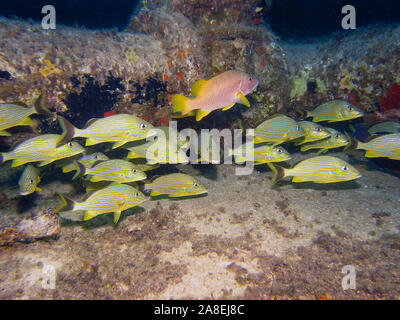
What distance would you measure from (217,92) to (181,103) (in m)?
0.56

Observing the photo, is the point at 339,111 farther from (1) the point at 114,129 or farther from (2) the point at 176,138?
(1) the point at 114,129

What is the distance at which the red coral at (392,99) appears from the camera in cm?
550

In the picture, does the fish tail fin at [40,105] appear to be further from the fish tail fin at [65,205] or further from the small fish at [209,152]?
the small fish at [209,152]

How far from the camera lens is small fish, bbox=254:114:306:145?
392 cm

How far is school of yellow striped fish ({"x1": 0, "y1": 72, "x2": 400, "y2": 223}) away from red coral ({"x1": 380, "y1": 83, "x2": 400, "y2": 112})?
2611mm

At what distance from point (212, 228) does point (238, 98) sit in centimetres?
210

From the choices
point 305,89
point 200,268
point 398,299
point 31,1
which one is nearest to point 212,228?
point 200,268

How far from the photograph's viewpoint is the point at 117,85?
15.0ft

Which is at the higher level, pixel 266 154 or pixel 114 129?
pixel 114 129

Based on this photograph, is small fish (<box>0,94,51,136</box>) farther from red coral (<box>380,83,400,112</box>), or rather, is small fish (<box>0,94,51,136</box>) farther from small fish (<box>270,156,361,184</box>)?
red coral (<box>380,83,400,112</box>)

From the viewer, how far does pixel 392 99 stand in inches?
221

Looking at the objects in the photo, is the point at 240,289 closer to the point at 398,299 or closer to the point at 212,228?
the point at 212,228

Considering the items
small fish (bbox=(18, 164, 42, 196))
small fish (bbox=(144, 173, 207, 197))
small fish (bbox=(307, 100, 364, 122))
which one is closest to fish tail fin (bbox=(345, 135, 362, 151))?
small fish (bbox=(307, 100, 364, 122))

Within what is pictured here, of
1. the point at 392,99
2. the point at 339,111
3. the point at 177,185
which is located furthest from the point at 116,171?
the point at 392,99
